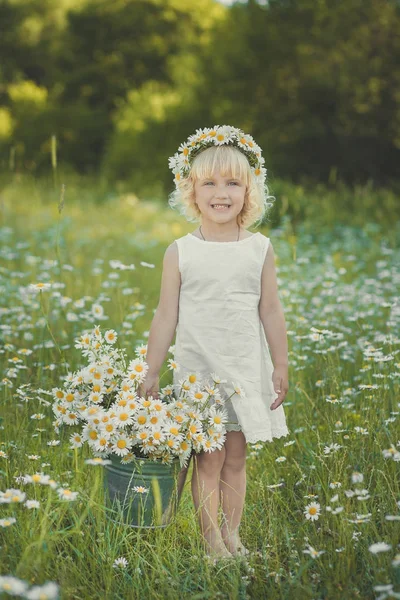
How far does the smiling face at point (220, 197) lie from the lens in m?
2.79

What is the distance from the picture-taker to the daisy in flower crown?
2.81 meters

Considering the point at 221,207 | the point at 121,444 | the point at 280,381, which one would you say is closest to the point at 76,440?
the point at 121,444

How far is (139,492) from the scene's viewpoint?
2.45 metres

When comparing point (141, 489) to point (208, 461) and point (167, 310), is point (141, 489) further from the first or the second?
point (167, 310)

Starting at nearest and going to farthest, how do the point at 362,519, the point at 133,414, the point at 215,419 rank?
the point at 362,519 → the point at 133,414 → the point at 215,419

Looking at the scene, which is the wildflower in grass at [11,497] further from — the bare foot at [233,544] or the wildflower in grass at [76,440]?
the bare foot at [233,544]

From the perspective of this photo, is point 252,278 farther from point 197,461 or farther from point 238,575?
point 238,575

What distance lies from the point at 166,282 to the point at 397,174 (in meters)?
12.4

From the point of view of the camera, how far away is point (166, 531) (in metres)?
2.61

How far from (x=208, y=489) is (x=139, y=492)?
0.34m

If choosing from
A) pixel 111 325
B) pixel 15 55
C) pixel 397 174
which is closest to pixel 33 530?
pixel 111 325

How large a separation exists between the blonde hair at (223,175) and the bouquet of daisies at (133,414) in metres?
0.72

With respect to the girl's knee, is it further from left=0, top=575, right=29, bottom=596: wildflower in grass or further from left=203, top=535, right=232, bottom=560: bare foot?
left=0, top=575, right=29, bottom=596: wildflower in grass

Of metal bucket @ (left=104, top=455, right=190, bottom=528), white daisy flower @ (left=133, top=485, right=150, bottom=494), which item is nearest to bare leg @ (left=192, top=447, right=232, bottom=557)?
metal bucket @ (left=104, top=455, right=190, bottom=528)
